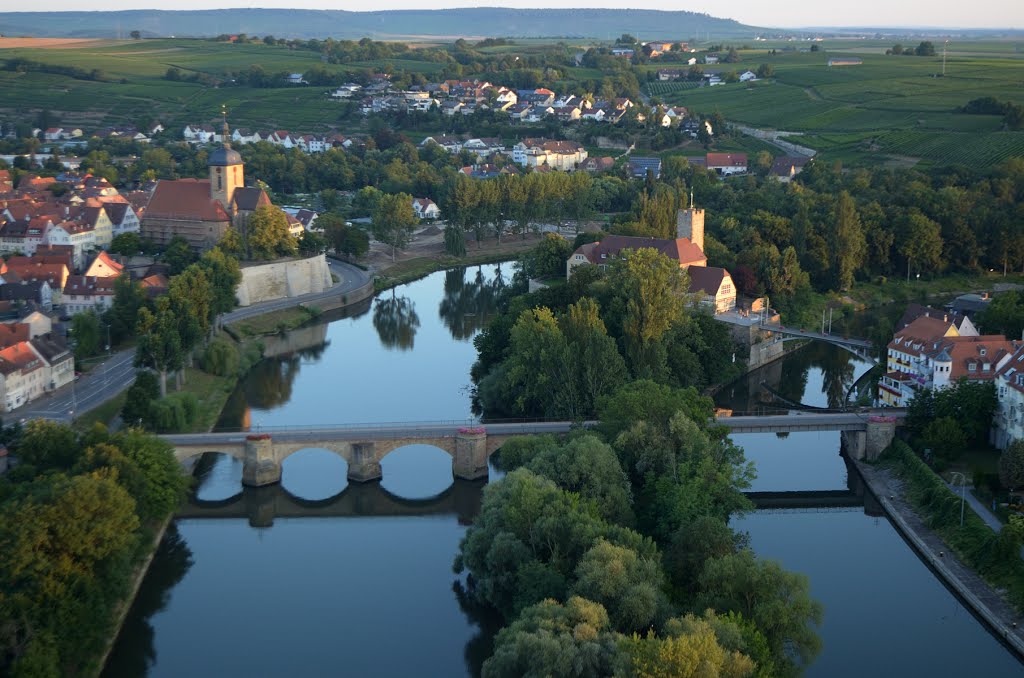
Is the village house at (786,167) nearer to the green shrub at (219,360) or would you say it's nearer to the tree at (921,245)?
the tree at (921,245)

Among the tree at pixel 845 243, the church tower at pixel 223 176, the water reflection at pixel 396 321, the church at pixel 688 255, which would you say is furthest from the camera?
the church tower at pixel 223 176

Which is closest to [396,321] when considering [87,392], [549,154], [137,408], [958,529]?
[87,392]

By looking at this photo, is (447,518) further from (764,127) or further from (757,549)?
(764,127)

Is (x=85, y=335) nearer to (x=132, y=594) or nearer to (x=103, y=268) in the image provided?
(x=103, y=268)

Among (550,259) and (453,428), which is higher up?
(550,259)

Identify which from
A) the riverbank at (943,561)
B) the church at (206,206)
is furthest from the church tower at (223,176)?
the riverbank at (943,561)

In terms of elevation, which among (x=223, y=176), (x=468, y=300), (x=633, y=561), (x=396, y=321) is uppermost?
(x=223, y=176)
